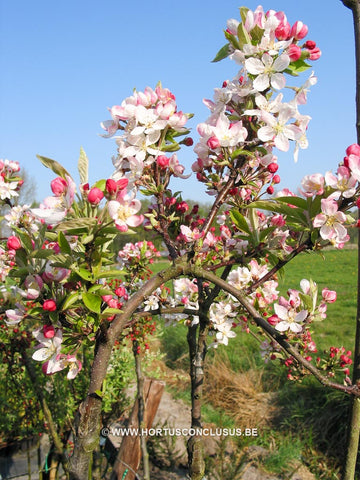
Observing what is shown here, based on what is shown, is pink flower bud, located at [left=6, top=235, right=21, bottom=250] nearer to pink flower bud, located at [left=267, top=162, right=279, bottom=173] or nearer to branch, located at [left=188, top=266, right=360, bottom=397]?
branch, located at [left=188, top=266, right=360, bottom=397]

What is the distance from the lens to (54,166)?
2.37ft

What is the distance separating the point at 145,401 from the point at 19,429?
121cm

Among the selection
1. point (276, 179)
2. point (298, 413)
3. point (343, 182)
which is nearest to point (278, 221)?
point (276, 179)

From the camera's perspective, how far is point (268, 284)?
69.3 inches

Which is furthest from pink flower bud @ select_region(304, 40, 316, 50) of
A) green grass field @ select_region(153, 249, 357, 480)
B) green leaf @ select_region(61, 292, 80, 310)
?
green grass field @ select_region(153, 249, 357, 480)

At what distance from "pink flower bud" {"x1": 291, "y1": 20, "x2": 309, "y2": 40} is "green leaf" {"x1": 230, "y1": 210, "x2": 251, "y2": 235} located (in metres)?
0.49

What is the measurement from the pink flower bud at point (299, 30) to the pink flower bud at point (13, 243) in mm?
843

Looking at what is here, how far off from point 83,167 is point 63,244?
0.17 meters

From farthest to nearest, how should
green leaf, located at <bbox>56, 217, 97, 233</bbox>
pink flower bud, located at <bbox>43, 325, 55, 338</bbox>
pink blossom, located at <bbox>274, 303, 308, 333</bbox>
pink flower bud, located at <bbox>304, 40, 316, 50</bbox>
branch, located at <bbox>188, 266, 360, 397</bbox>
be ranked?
pink blossom, located at <bbox>274, 303, 308, 333</bbox> < pink flower bud, located at <bbox>304, 40, 316, 50</bbox> < branch, located at <bbox>188, 266, 360, 397</bbox> < pink flower bud, located at <bbox>43, 325, 55, 338</bbox> < green leaf, located at <bbox>56, 217, 97, 233</bbox>

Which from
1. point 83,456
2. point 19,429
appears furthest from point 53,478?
point 83,456

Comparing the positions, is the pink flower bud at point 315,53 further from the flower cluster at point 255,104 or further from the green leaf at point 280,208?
the green leaf at point 280,208

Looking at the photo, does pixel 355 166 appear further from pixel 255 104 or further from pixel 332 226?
pixel 255 104

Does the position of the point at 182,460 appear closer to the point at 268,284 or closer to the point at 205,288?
the point at 268,284

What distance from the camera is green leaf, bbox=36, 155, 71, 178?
710 mm
